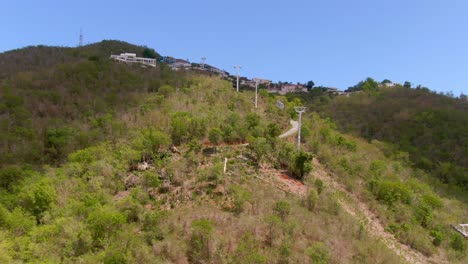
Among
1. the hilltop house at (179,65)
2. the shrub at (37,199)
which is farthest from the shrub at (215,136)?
the hilltop house at (179,65)

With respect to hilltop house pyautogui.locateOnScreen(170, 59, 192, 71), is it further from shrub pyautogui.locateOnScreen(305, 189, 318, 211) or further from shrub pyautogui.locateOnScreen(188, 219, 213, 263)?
shrub pyautogui.locateOnScreen(188, 219, 213, 263)

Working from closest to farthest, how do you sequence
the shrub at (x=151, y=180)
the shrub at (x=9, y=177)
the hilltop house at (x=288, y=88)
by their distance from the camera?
the shrub at (x=151, y=180)
the shrub at (x=9, y=177)
the hilltop house at (x=288, y=88)

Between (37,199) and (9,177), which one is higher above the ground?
(9,177)

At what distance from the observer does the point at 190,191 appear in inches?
478

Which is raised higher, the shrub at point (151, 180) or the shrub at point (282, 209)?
the shrub at point (151, 180)

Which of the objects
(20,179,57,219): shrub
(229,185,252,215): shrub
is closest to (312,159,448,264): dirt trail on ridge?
(229,185,252,215): shrub

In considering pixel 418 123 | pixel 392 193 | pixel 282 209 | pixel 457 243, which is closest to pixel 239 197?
pixel 282 209

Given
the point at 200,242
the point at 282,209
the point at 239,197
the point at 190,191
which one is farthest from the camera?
the point at 190,191

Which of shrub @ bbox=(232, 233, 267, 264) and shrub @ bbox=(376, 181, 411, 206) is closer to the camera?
shrub @ bbox=(232, 233, 267, 264)

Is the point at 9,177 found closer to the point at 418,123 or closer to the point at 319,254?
the point at 319,254

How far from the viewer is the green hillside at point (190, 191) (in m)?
9.38

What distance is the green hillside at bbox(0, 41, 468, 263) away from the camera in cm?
938

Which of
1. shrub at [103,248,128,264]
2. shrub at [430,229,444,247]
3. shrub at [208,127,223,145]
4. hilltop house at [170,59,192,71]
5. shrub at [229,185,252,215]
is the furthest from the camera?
hilltop house at [170,59,192,71]

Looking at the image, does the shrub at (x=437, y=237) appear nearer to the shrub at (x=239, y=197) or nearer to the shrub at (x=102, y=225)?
the shrub at (x=239, y=197)
